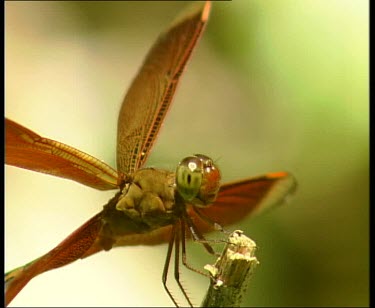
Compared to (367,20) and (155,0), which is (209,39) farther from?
(367,20)

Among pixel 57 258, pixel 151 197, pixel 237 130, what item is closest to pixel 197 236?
pixel 151 197

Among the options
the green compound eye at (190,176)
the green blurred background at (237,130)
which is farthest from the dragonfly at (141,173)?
the green blurred background at (237,130)

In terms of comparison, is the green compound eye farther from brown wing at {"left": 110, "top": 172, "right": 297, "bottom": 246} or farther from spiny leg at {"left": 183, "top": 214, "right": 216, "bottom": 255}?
brown wing at {"left": 110, "top": 172, "right": 297, "bottom": 246}

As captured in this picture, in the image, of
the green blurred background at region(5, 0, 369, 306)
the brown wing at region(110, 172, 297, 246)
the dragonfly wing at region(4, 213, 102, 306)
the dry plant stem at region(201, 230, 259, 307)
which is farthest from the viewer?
the green blurred background at region(5, 0, 369, 306)

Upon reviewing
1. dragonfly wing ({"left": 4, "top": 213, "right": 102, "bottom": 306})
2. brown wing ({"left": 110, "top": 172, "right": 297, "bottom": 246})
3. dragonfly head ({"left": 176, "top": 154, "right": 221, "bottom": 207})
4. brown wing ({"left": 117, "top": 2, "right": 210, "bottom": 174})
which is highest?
brown wing ({"left": 117, "top": 2, "right": 210, "bottom": 174})

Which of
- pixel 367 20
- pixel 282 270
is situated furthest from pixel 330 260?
pixel 367 20

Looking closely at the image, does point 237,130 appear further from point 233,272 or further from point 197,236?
point 233,272

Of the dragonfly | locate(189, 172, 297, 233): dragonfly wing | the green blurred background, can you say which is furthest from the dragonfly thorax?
the green blurred background
